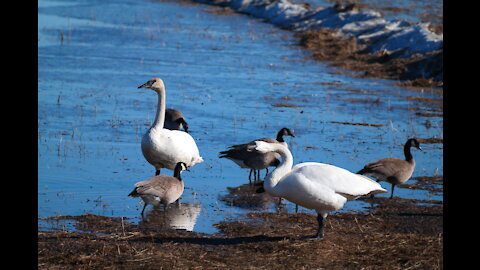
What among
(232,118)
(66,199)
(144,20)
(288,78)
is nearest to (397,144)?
(232,118)

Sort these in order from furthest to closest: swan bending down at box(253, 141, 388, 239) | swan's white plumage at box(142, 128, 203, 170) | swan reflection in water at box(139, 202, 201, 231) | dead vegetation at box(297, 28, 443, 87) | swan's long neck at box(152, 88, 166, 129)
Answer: dead vegetation at box(297, 28, 443, 87)
swan's long neck at box(152, 88, 166, 129)
swan's white plumage at box(142, 128, 203, 170)
swan reflection in water at box(139, 202, 201, 231)
swan bending down at box(253, 141, 388, 239)

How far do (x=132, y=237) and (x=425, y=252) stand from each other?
2.96 m

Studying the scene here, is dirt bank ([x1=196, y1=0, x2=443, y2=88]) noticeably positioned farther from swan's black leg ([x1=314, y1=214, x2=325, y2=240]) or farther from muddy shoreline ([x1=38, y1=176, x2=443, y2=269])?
swan's black leg ([x1=314, y1=214, x2=325, y2=240])

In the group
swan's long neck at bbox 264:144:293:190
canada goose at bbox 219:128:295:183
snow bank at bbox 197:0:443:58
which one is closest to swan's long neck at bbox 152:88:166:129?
canada goose at bbox 219:128:295:183

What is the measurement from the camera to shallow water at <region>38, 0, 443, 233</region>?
1073 centimetres

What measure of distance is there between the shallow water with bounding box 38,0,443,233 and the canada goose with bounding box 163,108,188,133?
486mm

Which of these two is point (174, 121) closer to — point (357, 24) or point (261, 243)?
point (261, 243)

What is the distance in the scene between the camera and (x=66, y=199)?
9.76 meters

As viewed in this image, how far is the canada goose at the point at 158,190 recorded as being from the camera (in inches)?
351

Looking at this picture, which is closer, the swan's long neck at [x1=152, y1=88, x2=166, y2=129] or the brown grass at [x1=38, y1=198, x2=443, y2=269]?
the brown grass at [x1=38, y1=198, x2=443, y2=269]

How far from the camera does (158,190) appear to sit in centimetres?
905

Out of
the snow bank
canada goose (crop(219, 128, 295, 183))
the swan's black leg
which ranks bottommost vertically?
the swan's black leg

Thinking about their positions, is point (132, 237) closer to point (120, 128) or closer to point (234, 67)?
point (120, 128)

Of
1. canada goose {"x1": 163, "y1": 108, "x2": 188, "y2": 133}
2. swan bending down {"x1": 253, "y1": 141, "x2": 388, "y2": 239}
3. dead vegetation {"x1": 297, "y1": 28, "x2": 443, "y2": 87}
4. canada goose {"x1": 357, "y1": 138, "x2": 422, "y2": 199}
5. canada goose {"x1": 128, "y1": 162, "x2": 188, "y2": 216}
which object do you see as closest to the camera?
swan bending down {"x1": 253, "y1": 141, "x2": 388, "y2": 239}
